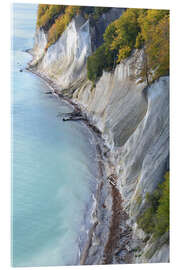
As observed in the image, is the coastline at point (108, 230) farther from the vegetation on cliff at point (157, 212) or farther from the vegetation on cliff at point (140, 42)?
the vegetation on cliff at point (140, 42)

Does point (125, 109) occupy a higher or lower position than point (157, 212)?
higher

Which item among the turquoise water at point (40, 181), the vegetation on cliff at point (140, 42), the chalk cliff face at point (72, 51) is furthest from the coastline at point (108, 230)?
the chalk cliff face at point (72, 51)

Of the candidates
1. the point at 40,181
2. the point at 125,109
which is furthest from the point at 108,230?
the point at 125,109

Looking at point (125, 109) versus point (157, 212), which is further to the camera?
point (125, 109)

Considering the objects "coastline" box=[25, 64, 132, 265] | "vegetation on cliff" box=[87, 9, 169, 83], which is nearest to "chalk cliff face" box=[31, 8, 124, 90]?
"vegetation on cliff" box=[87, 9, 169, 83]

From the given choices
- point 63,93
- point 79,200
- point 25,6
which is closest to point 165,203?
point 79,200

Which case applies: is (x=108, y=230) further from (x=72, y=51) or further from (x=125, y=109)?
(x=72, y=51)
